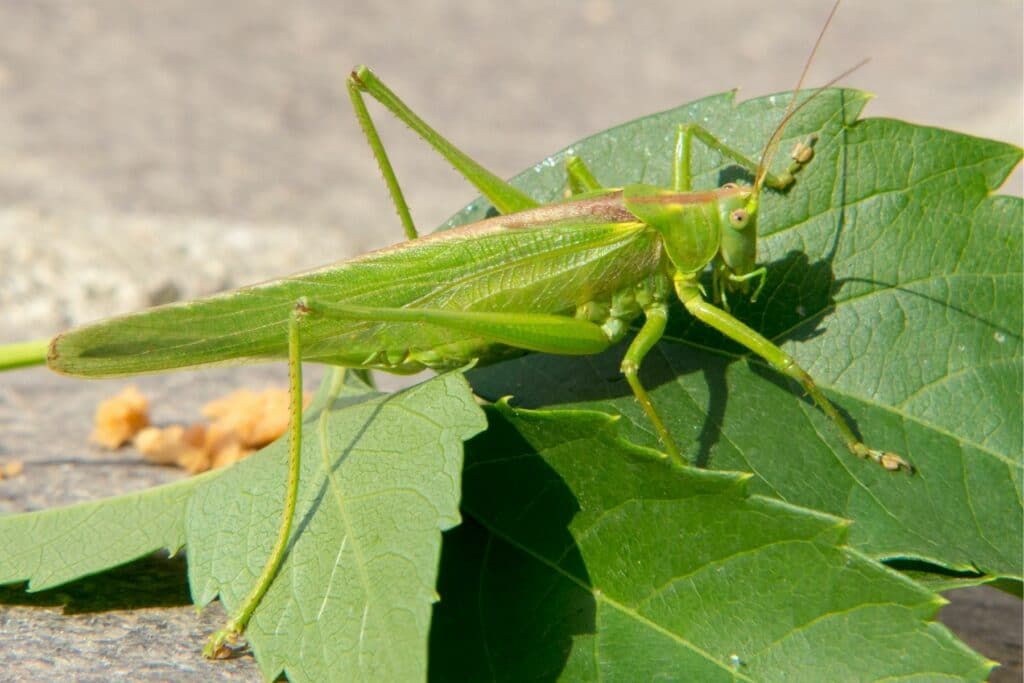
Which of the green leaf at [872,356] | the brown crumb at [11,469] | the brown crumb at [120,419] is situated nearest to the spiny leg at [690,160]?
the green leaf at [872,356]

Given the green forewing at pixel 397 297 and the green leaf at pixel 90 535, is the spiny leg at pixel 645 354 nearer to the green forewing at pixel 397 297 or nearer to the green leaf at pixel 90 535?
the green forewing at pixel 397 297

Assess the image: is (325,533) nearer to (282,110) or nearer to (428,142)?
(428,142)

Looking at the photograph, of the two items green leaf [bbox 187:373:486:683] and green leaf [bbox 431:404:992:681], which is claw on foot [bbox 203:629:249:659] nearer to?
green leaf [bbox 187:373:486:683]

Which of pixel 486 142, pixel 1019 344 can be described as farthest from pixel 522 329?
pixel 486 142

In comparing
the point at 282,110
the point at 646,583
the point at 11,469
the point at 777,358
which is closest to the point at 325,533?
the point at 646,583

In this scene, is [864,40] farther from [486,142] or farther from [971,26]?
[486,142]

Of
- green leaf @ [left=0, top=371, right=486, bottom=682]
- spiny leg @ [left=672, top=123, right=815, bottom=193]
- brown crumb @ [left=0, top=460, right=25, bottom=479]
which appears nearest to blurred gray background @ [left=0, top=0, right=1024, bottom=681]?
brown crumb @ [left=0, top=460, right=25, bottom=479]
